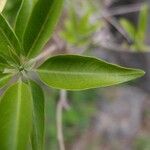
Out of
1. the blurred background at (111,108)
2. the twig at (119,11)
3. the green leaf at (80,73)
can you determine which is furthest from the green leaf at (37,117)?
the blurred background at (111,108)

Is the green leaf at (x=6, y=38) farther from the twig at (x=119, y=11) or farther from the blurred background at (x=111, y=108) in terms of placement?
the blurred background at (x=111, y=108)

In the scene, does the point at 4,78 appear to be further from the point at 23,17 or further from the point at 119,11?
the point at 119,11

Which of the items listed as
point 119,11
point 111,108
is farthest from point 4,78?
point 111,108

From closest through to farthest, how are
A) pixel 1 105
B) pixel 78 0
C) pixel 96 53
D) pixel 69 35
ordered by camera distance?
pixel 1 105 → pixel 69 35 → pixel 78 0 → pixel 96 53

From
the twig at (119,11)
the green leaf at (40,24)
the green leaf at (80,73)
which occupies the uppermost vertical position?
the twig at (119,11)

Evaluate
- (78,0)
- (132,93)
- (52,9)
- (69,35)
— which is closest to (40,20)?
(52,9)

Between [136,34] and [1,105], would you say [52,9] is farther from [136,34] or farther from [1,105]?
[136,34]
